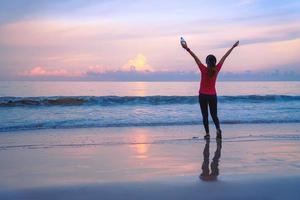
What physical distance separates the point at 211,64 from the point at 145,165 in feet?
10.4

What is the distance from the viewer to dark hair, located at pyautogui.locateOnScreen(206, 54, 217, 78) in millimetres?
8477

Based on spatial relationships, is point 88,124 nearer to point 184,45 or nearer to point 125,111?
point 184,45

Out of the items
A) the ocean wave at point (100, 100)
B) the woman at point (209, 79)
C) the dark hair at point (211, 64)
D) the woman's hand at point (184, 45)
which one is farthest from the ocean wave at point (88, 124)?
the ocean wave at point (100, 100)

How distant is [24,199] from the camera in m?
4.30

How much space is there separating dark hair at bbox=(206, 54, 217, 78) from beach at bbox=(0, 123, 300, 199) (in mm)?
1386

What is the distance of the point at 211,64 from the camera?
851 cm

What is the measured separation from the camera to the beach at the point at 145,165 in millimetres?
4562

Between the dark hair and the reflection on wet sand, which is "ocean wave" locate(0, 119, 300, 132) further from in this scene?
the reflection on wet sand

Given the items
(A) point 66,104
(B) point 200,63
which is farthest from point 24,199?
(A) point 66,104

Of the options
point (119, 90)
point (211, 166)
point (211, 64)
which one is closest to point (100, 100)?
point (119, 90)

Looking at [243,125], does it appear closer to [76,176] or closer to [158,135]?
[158,135]

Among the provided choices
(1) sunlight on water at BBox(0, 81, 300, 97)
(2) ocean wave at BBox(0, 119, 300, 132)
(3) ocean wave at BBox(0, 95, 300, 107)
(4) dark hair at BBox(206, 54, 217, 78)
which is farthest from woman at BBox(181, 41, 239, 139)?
(1) sunlight on water at BBox(0, 81, 300, 97)

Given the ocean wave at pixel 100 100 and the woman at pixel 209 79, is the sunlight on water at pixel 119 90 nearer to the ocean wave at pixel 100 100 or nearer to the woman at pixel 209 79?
the ocean wave at pixel 100 100

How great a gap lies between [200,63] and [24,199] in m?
5.17
